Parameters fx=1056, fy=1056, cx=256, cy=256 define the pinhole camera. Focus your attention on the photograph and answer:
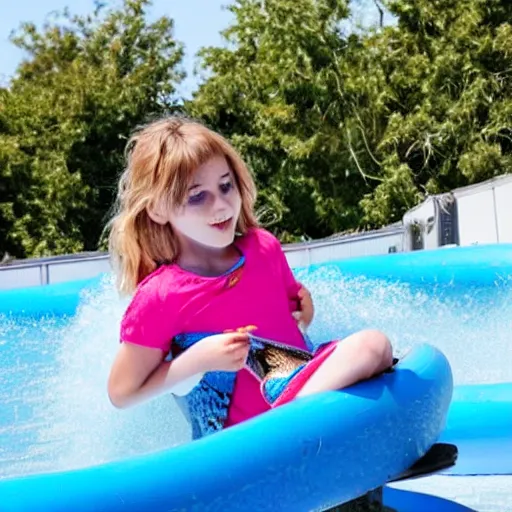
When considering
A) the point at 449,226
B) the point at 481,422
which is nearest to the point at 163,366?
the point at 481,422

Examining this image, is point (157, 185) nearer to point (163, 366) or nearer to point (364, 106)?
point (163, 366)

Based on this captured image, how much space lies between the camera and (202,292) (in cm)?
167

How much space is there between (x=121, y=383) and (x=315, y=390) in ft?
1.01

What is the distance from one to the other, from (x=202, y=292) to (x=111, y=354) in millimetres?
1632

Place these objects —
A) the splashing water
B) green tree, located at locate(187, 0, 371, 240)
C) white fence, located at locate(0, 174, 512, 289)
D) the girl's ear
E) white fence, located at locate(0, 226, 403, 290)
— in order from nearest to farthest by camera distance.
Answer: the girl's ear → the splashing water → white fence, located at locate(0, 226, 403, 290) → white fence, located at locate(0, 174, 512, 289) → green tree, located at locate(187, 0, 371, 240)

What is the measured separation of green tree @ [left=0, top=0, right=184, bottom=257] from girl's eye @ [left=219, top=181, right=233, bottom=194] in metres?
11.3

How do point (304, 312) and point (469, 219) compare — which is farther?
point (469, 219)

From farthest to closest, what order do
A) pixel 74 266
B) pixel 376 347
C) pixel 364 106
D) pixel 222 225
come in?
1. pixel 364 106
2. pixel 74 266
3. pixel 222 225
4. pixel 376 347

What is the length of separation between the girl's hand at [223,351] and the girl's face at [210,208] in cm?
20

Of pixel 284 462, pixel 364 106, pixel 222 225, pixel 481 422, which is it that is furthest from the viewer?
pixel 364 106

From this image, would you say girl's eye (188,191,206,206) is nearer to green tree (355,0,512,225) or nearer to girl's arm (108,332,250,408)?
girl's arm (108,332,250,408)

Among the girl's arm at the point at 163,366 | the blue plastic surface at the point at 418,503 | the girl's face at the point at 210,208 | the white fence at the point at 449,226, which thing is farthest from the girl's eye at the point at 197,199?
the white fence at the point at 449,226

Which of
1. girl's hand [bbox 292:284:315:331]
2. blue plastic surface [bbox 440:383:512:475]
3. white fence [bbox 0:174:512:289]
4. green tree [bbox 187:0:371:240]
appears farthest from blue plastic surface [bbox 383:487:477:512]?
green tree [bbox 187:0:371:240]

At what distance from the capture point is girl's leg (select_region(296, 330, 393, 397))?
149 centimetres
